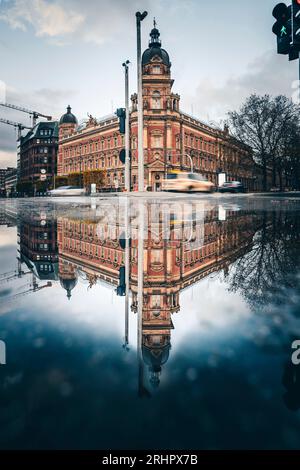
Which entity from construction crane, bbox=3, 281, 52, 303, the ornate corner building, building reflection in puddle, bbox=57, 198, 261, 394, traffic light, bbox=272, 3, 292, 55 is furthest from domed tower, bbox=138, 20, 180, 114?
construction crane, bbox=3, 281, 52, 303

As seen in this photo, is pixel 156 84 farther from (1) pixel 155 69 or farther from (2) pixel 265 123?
(2) pixel 265 123

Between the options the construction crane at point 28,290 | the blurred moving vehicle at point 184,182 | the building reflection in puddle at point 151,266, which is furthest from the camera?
the blurred moving vehicle at point 184,182

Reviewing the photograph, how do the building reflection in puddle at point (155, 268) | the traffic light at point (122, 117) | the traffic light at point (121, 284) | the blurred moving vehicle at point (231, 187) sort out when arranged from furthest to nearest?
the blurred moving vehicle at point (231, 187) < the traffic light at point (122, 117) < the traffic light at point (121, 284) < the building reflection in puddle at point (155, 268)

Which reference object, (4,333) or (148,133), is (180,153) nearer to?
(148,133)

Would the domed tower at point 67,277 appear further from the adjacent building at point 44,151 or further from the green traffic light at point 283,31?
the adjacent building at point 44,151

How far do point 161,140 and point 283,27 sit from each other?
42867 mm

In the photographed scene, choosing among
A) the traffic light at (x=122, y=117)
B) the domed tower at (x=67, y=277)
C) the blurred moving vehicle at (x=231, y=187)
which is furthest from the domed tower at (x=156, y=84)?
the domed tower at (x=67, y=277)

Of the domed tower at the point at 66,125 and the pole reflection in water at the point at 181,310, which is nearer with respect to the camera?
the pole reflection in water at the point at 181,310

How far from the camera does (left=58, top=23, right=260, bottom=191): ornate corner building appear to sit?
48.5m

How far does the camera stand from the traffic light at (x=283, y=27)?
7086mm

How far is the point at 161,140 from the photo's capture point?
161ft

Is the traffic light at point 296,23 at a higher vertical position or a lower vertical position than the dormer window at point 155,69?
lower

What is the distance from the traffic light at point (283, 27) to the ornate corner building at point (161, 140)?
35.0 metres

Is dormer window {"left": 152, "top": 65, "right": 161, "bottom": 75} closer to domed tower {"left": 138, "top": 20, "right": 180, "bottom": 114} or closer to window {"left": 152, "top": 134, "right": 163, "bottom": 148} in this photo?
domed tower {"left": 138, "top": 20, "right": 180, "bottom": 114}
